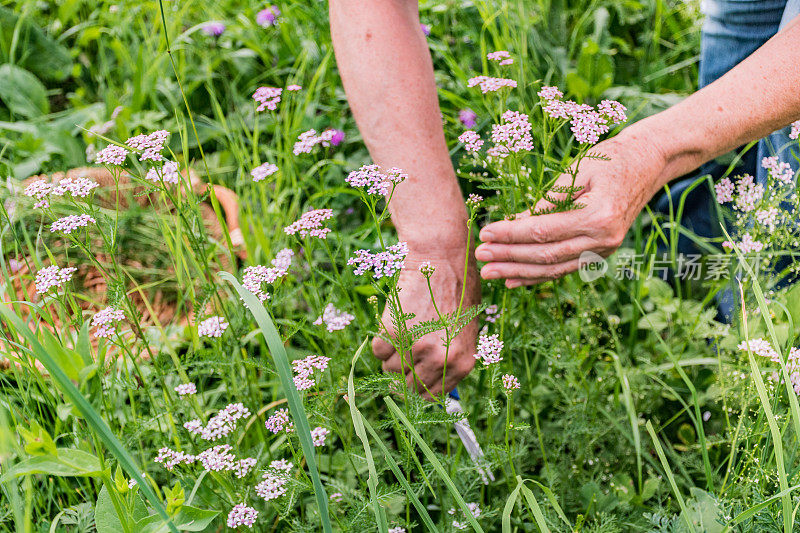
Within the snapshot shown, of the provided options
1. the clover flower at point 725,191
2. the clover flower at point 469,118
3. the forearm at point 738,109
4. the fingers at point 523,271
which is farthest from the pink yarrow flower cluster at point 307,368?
the clover flower at point 469,118

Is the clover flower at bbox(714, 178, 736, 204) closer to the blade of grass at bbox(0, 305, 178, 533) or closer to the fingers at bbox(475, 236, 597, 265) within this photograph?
the fingers at bbox(475, 236, 597, 265)

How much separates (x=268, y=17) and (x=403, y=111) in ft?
4.59

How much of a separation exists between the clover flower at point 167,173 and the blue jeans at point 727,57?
118 centimetres

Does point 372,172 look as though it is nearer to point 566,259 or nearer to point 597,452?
point 566,259

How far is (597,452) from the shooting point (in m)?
1.41

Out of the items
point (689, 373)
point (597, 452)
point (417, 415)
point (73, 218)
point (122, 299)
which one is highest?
point (73, 218)

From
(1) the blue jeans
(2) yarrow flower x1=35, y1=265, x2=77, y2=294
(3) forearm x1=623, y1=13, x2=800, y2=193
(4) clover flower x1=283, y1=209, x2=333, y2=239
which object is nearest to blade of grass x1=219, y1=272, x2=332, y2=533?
(4) clover flower x1=283, y1=209, x2=333, y2=239

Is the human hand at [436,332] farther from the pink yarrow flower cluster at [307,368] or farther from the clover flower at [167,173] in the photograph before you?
the clover flower at [167,173]

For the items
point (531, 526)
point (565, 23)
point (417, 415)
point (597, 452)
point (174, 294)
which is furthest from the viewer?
point (565, 23)

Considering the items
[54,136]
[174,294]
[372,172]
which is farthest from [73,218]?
[54,136]

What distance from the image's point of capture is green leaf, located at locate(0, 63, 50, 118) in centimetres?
230

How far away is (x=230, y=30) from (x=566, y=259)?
178 centimetres

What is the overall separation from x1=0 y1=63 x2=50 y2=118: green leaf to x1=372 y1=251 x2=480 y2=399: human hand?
1.78m

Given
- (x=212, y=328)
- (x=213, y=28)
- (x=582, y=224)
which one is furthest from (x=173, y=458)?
(x=213, y=28)
